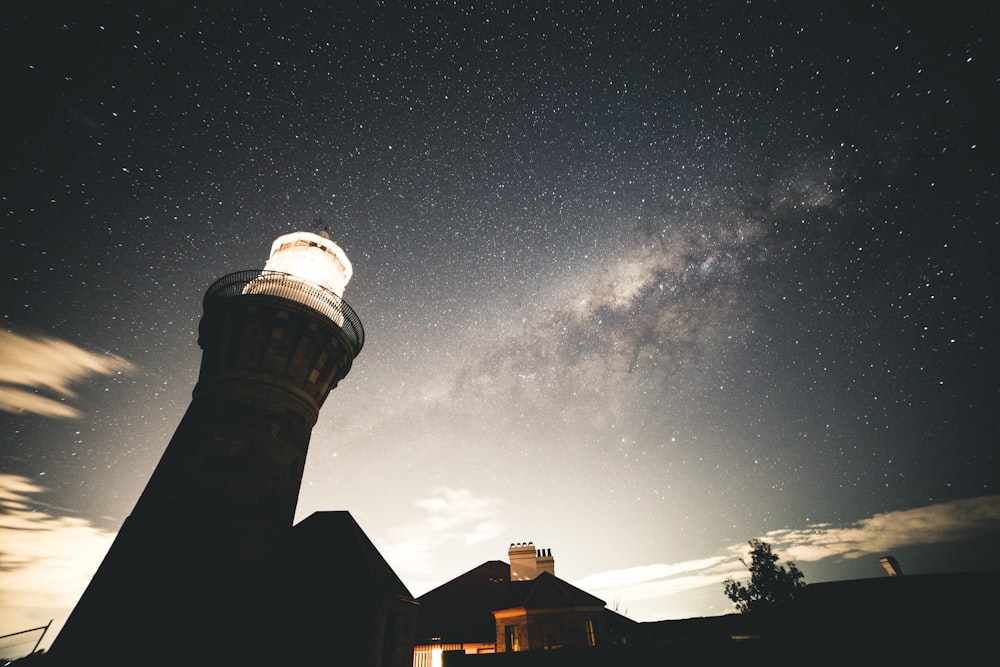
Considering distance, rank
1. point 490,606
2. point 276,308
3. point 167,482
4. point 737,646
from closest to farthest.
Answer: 1. point 737,646
2. point 167,482
3. point 276,308
4. point 490,606

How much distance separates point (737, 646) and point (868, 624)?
0.91 meters

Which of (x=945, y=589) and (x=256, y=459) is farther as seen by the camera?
(x=256, y=459)

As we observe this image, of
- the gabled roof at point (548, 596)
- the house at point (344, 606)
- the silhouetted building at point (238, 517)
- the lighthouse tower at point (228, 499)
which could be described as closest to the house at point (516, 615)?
the gabled roof at point (548, 596)

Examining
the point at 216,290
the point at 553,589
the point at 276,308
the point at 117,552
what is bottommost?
the point at 553,589

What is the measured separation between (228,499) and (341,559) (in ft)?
18.8

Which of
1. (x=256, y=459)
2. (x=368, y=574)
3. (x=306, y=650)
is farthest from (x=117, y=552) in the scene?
(x=368, y=574)

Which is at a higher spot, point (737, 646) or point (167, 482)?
point (167, 482)

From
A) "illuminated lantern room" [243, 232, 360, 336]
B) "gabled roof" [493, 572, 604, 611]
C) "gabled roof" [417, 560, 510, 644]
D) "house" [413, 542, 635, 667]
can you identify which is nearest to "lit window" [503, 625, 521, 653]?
"house" [413, 542, 635, 667]

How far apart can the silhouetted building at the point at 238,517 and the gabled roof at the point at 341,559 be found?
0.24ft

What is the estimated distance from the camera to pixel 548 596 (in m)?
20.4

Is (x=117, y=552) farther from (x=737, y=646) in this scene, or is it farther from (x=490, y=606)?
(x=490, y=606)

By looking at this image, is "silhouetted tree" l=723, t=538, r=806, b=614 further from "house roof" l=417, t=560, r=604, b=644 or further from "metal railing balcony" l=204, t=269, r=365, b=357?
"metal railing balcony" l=204, t=269, r=365, b=357

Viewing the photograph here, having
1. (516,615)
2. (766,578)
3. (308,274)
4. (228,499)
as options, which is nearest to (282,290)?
(308,274)

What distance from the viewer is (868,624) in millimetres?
2656
